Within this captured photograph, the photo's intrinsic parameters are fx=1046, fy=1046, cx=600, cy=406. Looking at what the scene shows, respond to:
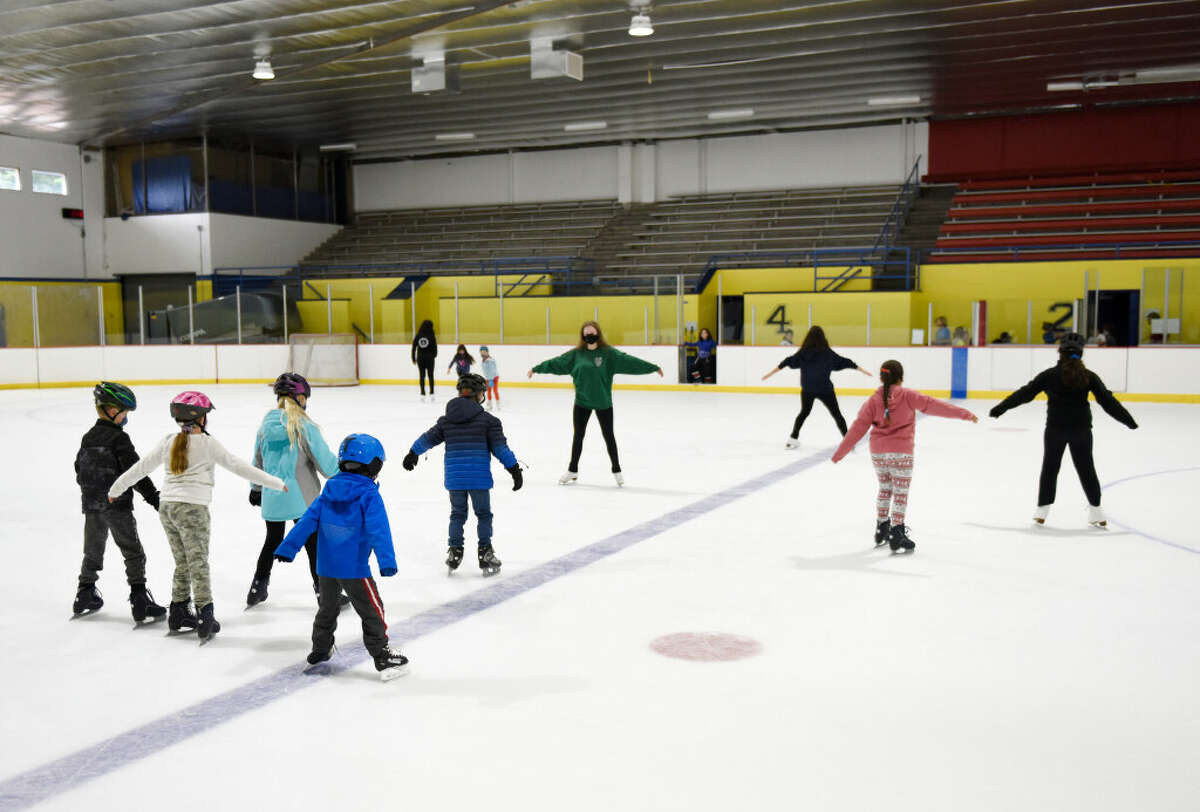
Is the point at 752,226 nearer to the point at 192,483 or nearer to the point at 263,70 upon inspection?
the point at 263,70

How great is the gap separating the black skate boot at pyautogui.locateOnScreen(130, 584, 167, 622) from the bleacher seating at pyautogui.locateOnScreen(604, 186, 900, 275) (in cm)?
2236

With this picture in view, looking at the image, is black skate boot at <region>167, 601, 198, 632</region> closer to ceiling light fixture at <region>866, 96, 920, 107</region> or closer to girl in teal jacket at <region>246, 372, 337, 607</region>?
girl in teal jacket at <region>246, 372, 337, 607</region>

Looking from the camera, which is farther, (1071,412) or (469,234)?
A: (469,234)

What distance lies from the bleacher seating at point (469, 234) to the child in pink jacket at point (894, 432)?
76.6 ft

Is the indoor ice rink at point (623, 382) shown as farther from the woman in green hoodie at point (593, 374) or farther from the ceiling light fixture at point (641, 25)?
the ceiling light fixture at point (641, 25)

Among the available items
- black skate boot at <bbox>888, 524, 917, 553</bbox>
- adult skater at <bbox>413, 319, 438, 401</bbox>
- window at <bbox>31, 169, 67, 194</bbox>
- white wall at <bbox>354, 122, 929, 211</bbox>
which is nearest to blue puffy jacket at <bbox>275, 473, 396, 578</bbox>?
black skate boot at <bbox>888, 524, 917, 553</bbox>

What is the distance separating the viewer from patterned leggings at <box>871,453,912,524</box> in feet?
22.6

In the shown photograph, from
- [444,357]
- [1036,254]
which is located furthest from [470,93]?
[1036,254]

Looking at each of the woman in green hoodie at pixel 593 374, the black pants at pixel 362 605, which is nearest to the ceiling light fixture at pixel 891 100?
the woman in green hoodie at pixel 593 374

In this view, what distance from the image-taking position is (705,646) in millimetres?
4910

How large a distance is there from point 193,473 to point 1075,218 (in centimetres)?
2530

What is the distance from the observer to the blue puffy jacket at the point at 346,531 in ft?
14.6

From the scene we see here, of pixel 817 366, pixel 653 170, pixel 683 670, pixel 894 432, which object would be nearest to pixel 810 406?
pixel 817 366

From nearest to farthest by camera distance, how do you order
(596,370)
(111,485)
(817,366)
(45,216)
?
(111,485) → (596,370) → (817,366) → (45,216)
